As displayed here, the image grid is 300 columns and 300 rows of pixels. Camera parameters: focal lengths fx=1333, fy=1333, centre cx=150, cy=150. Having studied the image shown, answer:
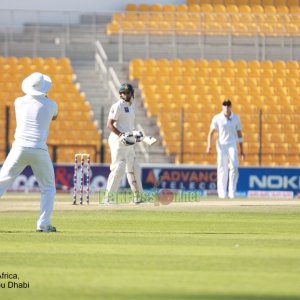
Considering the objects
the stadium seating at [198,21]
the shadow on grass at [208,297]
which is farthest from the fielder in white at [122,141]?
the stadium seating at [198,21]

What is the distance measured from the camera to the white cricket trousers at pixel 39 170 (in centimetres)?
1594

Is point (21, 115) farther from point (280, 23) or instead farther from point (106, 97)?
point (280, 23)

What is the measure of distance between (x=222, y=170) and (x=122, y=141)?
254 inches

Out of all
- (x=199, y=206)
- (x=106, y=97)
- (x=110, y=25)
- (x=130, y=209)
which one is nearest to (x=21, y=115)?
(x=130, y=209)

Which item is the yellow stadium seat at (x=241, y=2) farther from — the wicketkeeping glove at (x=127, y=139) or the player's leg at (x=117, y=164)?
the wicketkeeping glove at (x=127, y=139)

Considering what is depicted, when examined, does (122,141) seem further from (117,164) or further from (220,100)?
(220,100)

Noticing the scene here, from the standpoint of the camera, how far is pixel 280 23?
43438mm

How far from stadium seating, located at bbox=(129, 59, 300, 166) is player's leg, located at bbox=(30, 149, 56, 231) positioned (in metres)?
18.5

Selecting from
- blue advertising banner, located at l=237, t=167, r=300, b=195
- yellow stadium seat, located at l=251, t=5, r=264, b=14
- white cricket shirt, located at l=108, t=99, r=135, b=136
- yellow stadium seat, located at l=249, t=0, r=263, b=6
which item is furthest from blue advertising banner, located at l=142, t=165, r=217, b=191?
yellow stadium seat, located at l=249, t=0, r=263, b=6

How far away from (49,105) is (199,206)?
7713mm

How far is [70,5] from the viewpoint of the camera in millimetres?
43719

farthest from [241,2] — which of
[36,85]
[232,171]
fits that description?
[36,85]

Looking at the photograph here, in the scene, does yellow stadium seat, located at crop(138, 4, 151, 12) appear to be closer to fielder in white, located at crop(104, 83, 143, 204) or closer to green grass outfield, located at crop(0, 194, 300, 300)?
fielder in white, located at crop(104, 83, 143, 204)

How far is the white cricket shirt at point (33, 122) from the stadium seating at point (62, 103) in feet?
60.5
